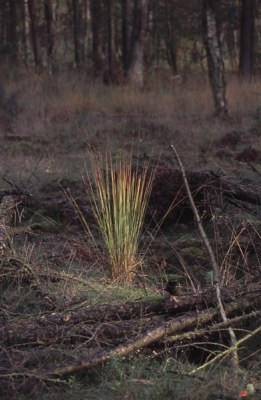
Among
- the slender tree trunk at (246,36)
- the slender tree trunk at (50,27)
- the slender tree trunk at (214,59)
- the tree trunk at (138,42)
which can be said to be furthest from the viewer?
the slender tree trunk at (246,36)

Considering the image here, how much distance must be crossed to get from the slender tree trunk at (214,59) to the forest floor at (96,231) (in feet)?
0.89

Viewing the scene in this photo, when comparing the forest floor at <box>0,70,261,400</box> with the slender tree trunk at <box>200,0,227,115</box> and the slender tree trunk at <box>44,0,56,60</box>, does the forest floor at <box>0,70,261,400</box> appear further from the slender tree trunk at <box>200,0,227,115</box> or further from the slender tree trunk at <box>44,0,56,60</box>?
the slender tree trunk at <box>44,0,56,60</box>

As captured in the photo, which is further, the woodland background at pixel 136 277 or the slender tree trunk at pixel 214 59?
the slender tree trunk at pixel 214 59

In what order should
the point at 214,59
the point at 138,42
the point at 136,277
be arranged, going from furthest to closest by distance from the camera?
the point at 138,42
the point at 214,59
the point at 136,277

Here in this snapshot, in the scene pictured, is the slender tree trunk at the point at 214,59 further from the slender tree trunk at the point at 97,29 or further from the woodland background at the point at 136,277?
the slender tree trunk at the point at 97,29

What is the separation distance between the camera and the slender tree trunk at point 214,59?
37.6ft

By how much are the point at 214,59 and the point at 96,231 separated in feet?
23.8

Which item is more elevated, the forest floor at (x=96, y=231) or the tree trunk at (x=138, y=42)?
the tree trunk at (x=138, y=42)

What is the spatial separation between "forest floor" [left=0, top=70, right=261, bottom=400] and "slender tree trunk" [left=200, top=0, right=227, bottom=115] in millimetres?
273

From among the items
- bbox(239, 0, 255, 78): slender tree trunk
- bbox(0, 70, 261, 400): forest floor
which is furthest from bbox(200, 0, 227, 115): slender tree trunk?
bbox(239, 0, 255, 78): slender tree trunk

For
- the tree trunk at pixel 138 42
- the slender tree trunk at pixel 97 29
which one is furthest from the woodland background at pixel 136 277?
the slender tree trunk at pixel 97 29

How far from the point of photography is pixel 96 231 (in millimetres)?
5301

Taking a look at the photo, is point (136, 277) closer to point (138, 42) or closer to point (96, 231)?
point (96, 231)

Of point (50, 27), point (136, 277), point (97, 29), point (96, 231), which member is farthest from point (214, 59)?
point (97, 29)
